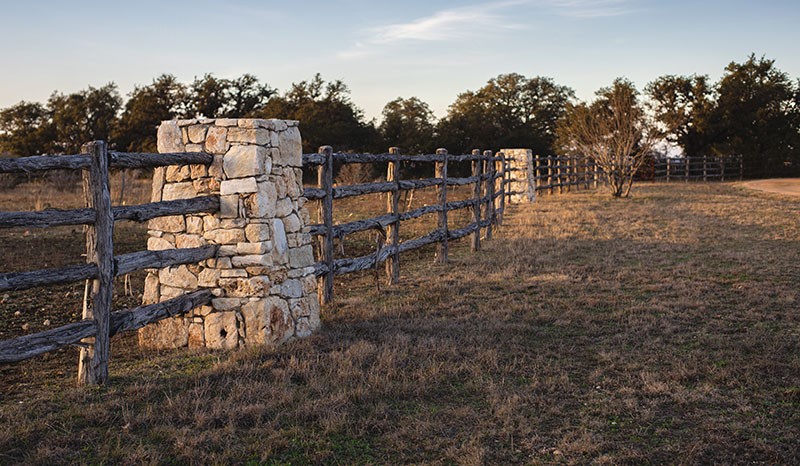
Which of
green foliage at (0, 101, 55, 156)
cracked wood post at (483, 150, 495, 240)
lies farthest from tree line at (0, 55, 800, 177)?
cracked wood post at (483, 150, 495, 240)

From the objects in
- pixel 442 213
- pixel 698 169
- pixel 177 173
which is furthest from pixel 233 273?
pixel 698 169

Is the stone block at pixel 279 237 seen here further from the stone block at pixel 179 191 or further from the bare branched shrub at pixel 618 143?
the bare branched shrub at pixel 618 143

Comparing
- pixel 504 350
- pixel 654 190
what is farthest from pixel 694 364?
pixel 654 190

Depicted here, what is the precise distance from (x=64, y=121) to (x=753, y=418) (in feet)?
123

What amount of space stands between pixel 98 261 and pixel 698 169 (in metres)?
35.4

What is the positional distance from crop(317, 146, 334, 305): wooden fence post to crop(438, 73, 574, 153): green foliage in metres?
27.1

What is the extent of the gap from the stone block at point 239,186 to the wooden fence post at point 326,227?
1.95 metres

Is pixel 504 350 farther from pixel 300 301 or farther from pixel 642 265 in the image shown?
pixel 642 265

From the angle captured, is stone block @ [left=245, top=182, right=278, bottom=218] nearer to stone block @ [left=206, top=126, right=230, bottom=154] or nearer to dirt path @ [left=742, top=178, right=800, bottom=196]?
stone block @ [left=206, top=126, right=230, bottom=154]

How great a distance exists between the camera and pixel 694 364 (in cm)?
A: 534

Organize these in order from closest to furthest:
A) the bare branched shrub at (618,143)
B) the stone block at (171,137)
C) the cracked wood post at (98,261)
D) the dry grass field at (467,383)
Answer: the dry grass field at (467,383) → the cracked wood post at (98,261) → the stone block at (171,137) → the bare branched shrub at (618,143)

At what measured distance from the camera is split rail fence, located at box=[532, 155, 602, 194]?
25500mm

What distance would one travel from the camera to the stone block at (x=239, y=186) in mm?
5851

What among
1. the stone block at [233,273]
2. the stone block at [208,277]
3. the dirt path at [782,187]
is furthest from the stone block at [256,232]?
the dirt path at [782,187]
